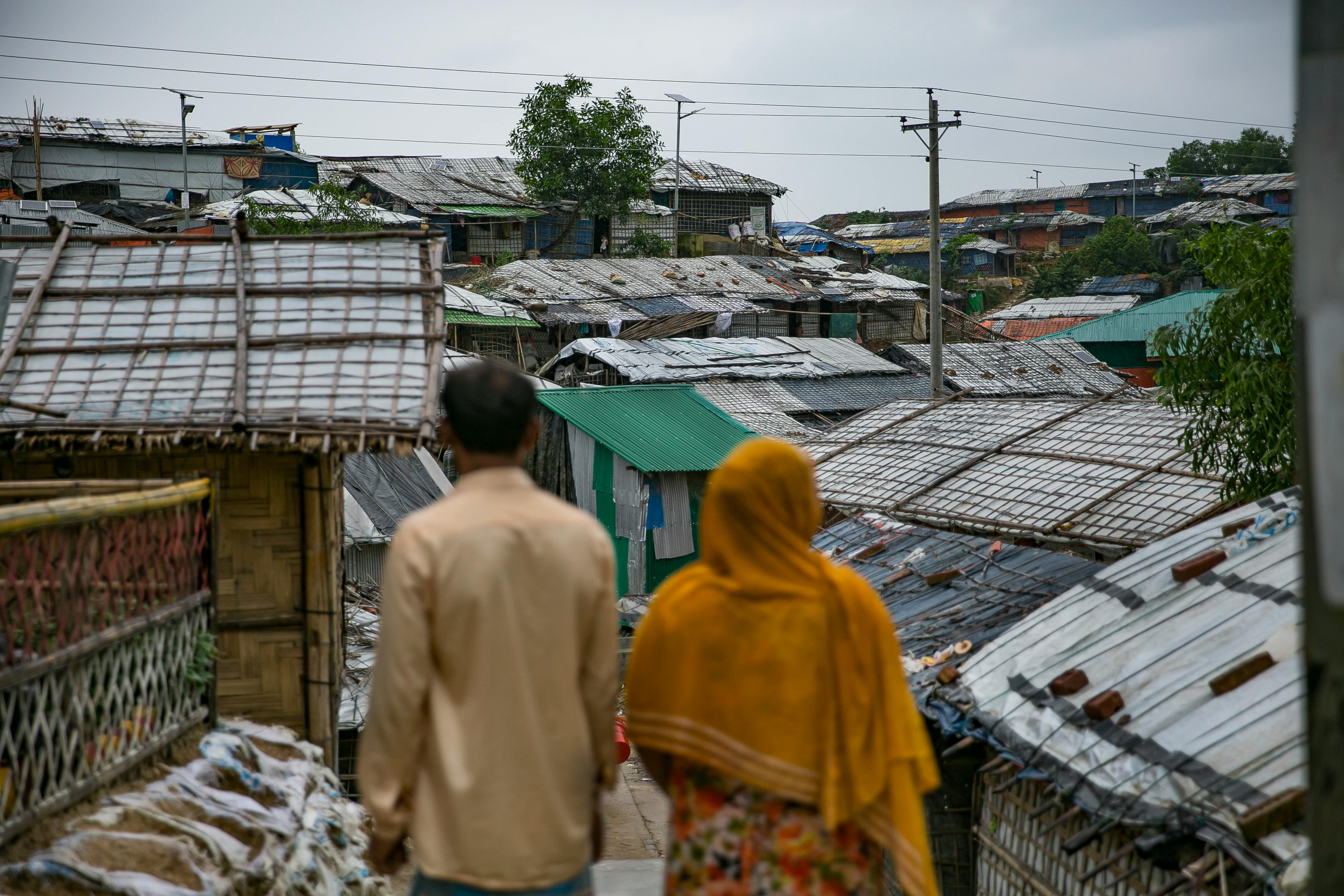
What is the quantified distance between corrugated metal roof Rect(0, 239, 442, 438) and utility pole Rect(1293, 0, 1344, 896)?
14.7 ft

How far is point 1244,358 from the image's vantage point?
308 inches

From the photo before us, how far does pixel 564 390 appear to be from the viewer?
63.8 feet

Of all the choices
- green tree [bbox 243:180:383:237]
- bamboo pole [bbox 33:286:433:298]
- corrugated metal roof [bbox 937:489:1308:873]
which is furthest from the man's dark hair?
green tree [bbox 243:180:383:237]

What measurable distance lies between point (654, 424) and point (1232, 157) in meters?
48.4

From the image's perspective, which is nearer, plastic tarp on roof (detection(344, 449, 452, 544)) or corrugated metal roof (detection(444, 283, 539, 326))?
plastic tarp on roof (detection(344, 449, 452, 544))

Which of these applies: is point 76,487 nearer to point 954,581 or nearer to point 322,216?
point 954,581

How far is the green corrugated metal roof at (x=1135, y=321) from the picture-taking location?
3231 cm

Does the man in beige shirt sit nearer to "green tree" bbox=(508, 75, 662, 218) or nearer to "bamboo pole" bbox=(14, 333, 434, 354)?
"bamboo pole" bbox=(14, 333, 434, 354)

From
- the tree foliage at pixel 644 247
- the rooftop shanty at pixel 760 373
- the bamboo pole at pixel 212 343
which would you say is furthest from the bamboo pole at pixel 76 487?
the tree foliage at pixel 644 247

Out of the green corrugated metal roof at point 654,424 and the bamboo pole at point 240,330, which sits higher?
the bamboo pole at point 240,330

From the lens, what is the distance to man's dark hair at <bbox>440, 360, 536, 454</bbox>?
8.53 feet

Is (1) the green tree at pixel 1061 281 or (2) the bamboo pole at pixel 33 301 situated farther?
(1) the green tree at pixel 1061 281

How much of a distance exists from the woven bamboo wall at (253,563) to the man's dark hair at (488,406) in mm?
3792

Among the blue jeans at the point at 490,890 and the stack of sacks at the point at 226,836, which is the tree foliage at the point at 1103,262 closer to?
the stack of sacks at the point at 226,836
